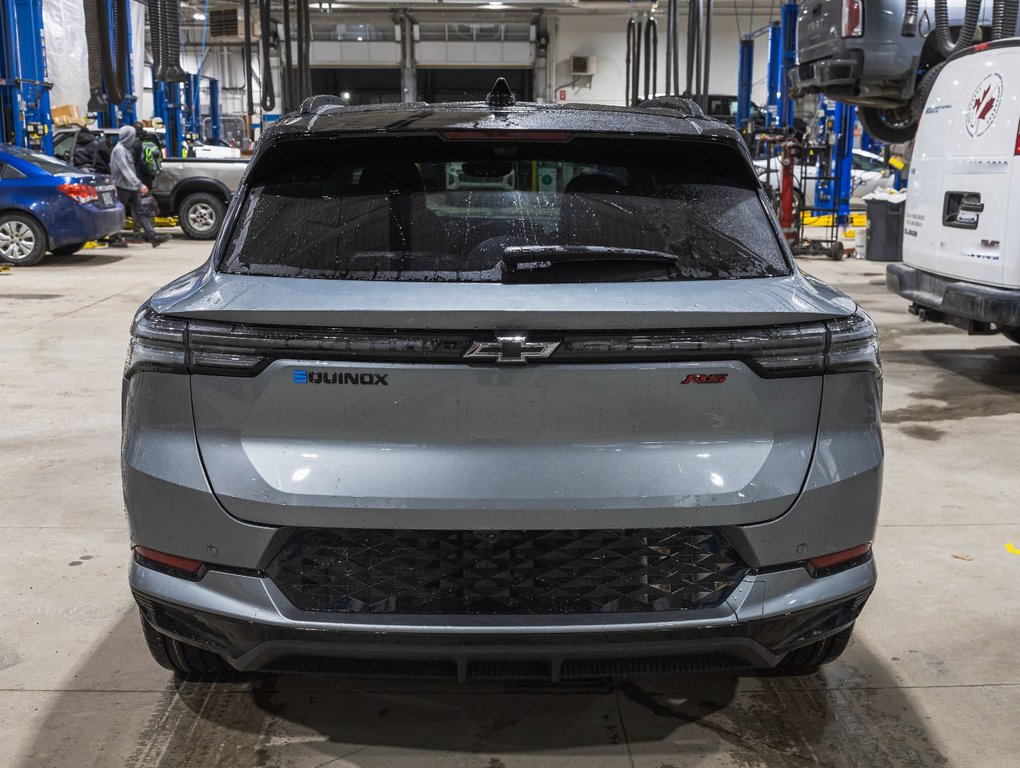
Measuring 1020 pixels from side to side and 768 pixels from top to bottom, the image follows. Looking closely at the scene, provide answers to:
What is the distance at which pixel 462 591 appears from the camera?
2342mm

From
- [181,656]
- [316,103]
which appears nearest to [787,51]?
A: [316,103]

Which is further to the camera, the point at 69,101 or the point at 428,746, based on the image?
the point at 69,101

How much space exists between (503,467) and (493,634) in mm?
359

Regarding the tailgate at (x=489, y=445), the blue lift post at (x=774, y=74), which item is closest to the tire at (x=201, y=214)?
the blue lift post at (x=774, y=74)

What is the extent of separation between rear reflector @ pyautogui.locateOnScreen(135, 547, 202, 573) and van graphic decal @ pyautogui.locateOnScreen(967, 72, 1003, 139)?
624 centimetres

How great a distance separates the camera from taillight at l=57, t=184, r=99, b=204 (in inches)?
561

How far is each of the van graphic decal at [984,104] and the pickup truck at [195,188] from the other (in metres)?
12.3

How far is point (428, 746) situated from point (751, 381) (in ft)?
4.27

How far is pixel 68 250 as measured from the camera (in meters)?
15.9

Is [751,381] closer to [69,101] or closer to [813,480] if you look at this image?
[813,480]

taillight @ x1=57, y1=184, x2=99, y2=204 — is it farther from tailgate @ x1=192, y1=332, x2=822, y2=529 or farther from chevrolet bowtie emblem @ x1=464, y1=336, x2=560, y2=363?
chevrolet bowtie emblem @ x1=464, y1=336, x2=560, y2=363

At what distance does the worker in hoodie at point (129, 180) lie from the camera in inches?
649

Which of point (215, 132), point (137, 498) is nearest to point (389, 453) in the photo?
point (137, 498)

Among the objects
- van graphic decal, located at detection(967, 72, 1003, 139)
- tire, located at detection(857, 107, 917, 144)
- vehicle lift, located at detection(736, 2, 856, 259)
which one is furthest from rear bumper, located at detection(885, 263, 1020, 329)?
vehicle lift, located at detection(736, 2, 856, 259)
